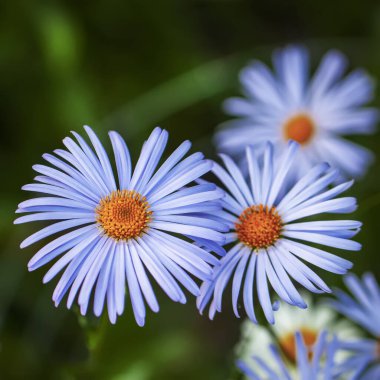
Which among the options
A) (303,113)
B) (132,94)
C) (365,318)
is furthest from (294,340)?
(132,94)

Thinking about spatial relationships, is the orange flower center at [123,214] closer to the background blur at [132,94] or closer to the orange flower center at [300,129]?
the background blur at [132,94]

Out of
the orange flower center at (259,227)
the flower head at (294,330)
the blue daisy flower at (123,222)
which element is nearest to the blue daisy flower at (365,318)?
the flower head at (294,330)

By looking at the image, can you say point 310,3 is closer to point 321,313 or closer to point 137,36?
point 137,36

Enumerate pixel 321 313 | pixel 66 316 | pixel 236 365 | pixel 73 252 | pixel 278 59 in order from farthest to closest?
pixel 278 59 → pixel 66 316 → pixel 321 313 → pixel 236 365 → pixel 73 252

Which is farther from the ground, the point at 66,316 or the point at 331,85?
the point at 331,85

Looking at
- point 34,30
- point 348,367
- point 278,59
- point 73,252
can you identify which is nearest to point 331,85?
point 278,59

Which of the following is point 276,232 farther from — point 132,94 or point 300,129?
point 132,94
